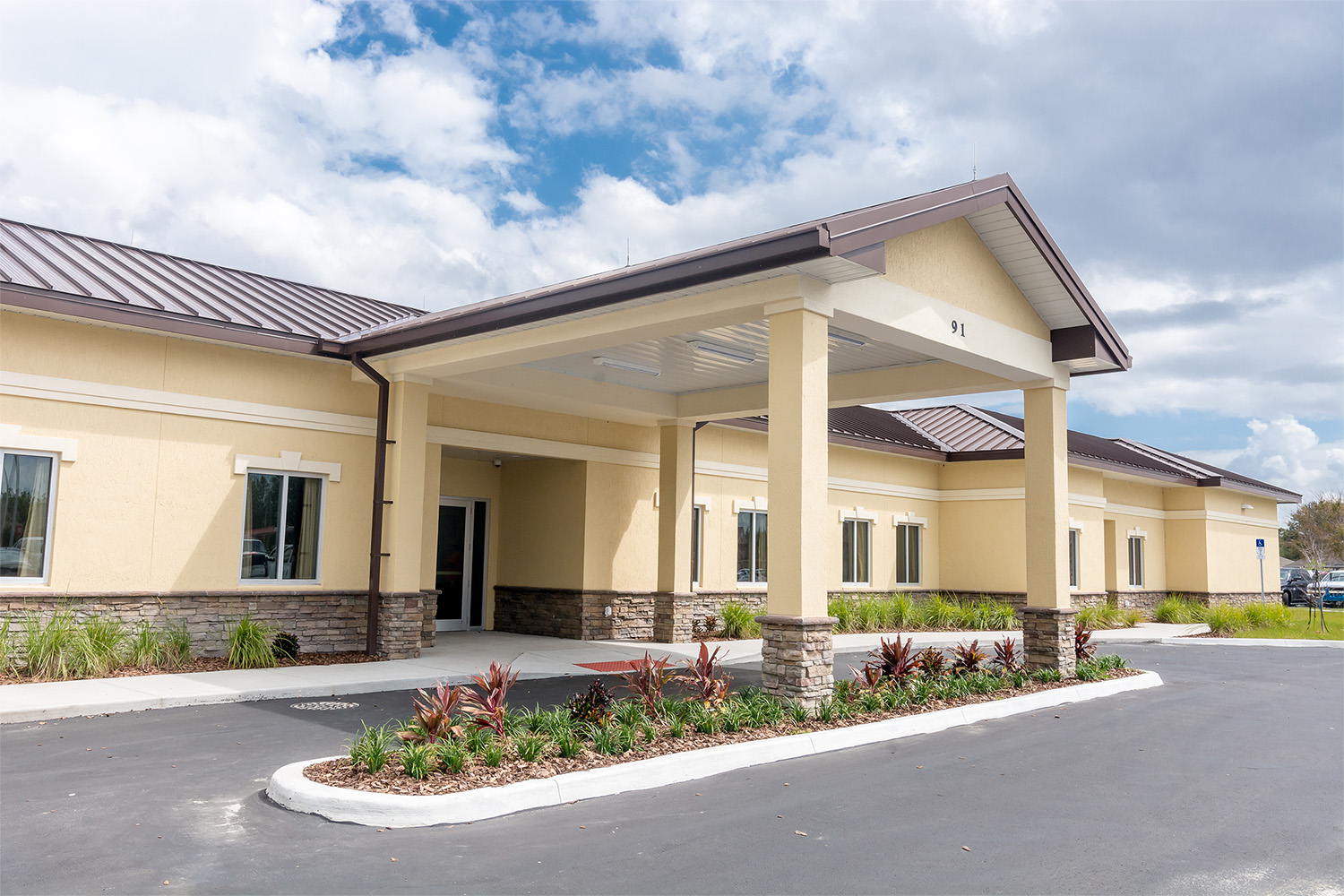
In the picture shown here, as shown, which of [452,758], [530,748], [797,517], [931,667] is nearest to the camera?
[452,758]

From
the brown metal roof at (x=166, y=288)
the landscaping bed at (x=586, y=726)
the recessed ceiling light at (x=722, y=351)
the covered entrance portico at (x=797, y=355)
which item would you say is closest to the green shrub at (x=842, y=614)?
the covered entrance portico at (x=797, y=355)

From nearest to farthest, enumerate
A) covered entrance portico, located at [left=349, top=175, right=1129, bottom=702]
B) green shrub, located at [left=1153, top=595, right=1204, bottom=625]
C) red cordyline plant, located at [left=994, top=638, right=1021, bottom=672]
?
covered entrance portico, located at [left=349, top=175, right=1129, bottom=702] < red cordyline plant, located at [left=994, top=638, right=1021, bottom=672] < green shrub, located at [left=1153, top=595, right=1204, bottom=625]

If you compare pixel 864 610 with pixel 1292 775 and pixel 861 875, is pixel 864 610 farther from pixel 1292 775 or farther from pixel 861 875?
pixel 861 875

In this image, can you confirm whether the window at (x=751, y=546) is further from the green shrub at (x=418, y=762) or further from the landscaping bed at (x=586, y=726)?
the green shrub at (x=418, y=762)

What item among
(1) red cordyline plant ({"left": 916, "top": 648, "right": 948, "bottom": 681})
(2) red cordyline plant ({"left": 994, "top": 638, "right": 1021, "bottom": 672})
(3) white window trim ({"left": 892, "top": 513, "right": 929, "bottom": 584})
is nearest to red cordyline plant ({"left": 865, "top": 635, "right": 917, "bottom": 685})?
(1) red cordyline plant ({"left": 916, "top": 648, "right": 948, "bottom": 681})

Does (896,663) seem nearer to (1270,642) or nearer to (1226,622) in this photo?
(1270,642)

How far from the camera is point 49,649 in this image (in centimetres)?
1143

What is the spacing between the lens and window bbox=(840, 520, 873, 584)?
23938mm

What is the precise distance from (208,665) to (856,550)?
614 inches

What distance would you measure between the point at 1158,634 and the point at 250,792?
22.4 metres

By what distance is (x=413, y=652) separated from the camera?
47.7 ft

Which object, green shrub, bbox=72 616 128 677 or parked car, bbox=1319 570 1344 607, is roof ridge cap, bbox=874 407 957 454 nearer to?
green shrub, bbox=72 616 128 677

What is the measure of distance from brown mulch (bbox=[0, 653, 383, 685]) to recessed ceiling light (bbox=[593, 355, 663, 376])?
5.42 meters

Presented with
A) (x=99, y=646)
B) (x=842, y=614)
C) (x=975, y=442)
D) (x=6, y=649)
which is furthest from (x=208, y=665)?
(x=975, y=442)
